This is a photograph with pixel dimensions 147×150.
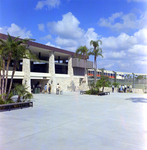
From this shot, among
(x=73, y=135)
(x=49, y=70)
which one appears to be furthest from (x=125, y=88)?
(x=73, y=135)

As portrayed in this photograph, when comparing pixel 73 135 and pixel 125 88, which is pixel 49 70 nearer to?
pixel 125 88

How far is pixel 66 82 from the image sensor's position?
3102 centimetres

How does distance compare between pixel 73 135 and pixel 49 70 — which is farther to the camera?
pixel 49 70

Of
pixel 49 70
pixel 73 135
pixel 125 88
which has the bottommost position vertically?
pixel 73 135

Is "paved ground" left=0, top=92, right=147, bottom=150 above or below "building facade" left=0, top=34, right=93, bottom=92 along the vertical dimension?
below

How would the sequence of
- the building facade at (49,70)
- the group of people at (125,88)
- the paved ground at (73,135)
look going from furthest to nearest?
1. the group of people at (125,88)
2. the building facade at (49,70)
3. the paved ground at (73,135)

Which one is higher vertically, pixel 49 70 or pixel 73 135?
pixel 49 70

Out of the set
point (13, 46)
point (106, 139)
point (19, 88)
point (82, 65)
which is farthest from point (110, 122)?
point (82, 65)

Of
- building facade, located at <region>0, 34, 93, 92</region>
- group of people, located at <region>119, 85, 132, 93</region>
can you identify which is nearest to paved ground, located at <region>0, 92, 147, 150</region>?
building facade, located at <region>0, 34, 93, 92</region>

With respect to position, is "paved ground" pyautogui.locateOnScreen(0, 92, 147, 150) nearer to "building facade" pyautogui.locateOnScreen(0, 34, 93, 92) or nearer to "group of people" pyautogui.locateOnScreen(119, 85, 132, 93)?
"building facade" pyautogui.locateOnScreen(0, 34, 93, 92)

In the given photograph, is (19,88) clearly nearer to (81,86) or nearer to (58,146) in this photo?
(58,146)

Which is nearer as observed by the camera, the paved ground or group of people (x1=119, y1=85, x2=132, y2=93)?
the paved ground

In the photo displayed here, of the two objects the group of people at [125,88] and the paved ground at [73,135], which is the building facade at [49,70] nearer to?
the group of people at [125,88]

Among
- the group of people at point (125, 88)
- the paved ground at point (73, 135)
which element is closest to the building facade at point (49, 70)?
the group of people at point (125, 88)
